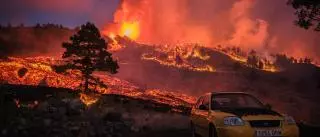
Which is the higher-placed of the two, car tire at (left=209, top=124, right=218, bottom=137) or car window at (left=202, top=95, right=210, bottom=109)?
car window at (left=202, top=95, right=210, bottom=109)

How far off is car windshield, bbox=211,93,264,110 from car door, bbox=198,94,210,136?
30cm

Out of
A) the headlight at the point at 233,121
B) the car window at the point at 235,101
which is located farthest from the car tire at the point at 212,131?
the car window at the point at 235,101

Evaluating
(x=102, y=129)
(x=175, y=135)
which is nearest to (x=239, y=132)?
(x=175, y=135)

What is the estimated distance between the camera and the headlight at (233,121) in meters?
12.8

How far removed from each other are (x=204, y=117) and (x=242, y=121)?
240 centimetres

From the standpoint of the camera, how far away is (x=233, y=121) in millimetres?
Answer: 12906

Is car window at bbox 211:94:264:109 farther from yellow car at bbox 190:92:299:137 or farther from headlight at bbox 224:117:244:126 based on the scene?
headlight at bbox 224:117:244:126

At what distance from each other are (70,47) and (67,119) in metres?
39.3

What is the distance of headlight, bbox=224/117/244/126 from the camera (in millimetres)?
12777

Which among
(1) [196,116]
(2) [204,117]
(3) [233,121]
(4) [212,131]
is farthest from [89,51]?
(3) [233,121]

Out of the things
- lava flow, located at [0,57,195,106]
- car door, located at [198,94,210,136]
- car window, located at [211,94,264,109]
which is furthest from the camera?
lava flow, located at [0,57,195,106]

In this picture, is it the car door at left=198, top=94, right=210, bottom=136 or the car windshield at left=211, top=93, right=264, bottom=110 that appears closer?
the car door at left=198, top=94, right=210, bottom=136

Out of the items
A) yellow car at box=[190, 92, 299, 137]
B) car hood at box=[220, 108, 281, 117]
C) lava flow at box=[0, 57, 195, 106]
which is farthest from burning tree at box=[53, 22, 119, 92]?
lava flow at box=[0, 57, 195, 106]

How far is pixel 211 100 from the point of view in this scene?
591 inches
